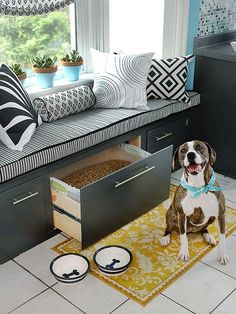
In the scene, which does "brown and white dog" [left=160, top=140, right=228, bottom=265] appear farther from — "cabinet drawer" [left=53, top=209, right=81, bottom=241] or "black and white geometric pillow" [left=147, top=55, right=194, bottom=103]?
"black and white geometric pillow" [left=147, top=55, right=194, bottom=103]

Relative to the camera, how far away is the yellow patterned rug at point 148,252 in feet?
6.57

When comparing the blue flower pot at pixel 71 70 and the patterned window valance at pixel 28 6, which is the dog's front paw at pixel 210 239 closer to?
the blue flower pot at pixel 71 70

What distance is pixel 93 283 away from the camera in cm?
202

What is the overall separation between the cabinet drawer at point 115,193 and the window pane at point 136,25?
88 centimetres

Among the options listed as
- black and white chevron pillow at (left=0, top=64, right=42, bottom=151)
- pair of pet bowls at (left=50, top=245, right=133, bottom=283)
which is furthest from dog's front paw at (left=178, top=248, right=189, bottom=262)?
black and white chevron pillow at (left=0, top=64, right=42, bottom=151)

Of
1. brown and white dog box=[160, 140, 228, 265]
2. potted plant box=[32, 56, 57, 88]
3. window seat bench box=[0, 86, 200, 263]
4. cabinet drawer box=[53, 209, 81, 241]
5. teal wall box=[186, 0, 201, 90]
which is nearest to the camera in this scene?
brown and white dog box=[160, 140, 228, 265]

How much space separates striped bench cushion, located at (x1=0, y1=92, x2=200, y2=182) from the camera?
6.84 feet

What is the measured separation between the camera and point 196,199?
207cm

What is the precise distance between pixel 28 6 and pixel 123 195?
3.56 feet

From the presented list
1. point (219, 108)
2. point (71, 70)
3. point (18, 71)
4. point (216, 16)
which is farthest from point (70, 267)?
point (216, 16)

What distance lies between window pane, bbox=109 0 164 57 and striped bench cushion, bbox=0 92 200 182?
A: 1.65ft

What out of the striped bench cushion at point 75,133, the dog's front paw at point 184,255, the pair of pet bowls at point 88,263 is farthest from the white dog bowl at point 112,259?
the striped bench cushion at point 75,133

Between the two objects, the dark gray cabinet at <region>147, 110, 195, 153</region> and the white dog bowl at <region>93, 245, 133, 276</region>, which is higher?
the dark gray cabinet at <region>147, 110, 195, 153</region>

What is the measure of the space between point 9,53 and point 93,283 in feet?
4.70
